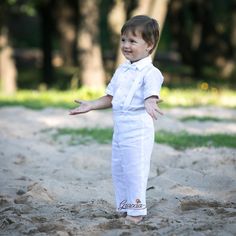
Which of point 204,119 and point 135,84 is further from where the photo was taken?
point 204,119

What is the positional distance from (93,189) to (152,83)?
1334mm

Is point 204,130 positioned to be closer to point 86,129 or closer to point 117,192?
point 86,129

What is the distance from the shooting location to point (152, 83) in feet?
12.7

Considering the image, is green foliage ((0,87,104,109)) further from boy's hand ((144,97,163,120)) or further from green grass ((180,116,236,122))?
boy's hand ((144,97,163,120))

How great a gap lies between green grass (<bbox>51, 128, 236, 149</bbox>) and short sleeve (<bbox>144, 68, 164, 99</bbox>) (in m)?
2.80

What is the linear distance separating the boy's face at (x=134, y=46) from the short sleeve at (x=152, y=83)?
0.15 meters

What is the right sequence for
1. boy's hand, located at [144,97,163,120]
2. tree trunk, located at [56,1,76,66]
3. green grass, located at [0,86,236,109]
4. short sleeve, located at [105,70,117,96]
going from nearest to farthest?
boy's hand, located at [144,97,163,120] → short sleeve, located at [105,70,117,96] → green grass, located at [0,86,236,109] → tree trunk, located at [56,1,76,66]

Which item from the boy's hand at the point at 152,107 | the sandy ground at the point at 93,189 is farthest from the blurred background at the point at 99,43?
the boy's hand at the point at 152,107

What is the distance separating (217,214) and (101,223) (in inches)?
33.4

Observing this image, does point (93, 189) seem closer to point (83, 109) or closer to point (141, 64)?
point (83, 109)

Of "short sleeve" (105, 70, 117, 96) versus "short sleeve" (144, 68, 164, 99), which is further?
"short sleeve" (105, 70, 117, 96)

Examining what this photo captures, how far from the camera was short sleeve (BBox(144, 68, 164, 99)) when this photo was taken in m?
3.83

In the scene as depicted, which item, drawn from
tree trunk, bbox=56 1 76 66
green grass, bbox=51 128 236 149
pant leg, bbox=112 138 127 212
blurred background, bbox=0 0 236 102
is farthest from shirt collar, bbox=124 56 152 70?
tree trunk, bbox=56 1 76 66

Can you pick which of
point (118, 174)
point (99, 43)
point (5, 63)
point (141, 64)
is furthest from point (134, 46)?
point (5, 63)
